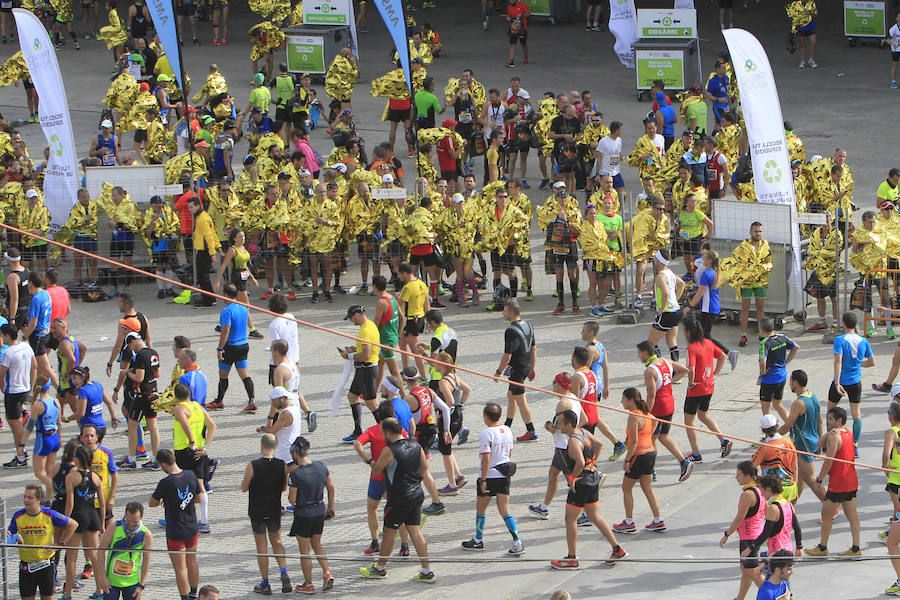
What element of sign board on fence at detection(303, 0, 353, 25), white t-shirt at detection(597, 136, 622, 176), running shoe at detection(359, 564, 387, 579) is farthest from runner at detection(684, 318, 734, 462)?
sign board on fence at detection(303, 0, 353, 25)

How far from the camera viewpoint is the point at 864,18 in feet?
101

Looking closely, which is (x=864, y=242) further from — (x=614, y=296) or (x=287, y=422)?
(x=287, y=422)

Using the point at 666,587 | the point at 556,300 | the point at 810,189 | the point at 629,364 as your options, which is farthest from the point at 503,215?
the point at 666,587

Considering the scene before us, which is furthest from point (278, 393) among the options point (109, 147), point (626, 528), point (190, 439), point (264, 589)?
point (109, 147)

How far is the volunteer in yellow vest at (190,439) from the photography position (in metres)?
12.7

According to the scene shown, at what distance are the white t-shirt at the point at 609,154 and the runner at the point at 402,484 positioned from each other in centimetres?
1102

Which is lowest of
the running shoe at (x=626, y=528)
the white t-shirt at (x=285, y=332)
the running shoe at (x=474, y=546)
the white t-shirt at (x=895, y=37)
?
the running shoe at (x=474, y=546)

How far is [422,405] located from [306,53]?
17.8 m

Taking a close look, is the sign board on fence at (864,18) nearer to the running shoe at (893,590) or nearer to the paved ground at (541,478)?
the paved ground at (541,478)

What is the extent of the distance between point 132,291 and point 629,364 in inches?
304

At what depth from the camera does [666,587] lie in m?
11.5

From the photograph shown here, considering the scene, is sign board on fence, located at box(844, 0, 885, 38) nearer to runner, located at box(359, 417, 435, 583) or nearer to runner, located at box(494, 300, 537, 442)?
runner, located at box(494, 300, 537, 442)

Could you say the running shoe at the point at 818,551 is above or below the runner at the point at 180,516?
below

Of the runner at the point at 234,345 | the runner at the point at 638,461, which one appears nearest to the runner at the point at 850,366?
the runner at the point at 638,461
